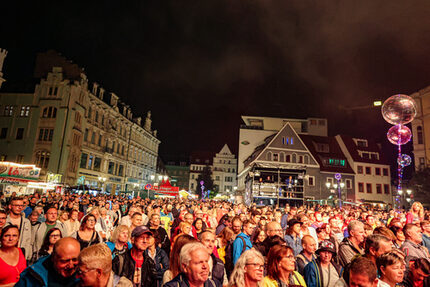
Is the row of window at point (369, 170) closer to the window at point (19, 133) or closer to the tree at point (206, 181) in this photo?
the tree at point (206, 181)

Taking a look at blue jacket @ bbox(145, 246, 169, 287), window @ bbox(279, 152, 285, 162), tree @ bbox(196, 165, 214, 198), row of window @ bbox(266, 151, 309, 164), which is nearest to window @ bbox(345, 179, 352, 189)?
row of window @ bbox(266, 151, 309, 164)

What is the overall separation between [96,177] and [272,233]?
43666mm

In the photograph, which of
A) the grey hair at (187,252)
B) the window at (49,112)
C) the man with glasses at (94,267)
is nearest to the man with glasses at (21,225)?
the man with glasses at (94,267)

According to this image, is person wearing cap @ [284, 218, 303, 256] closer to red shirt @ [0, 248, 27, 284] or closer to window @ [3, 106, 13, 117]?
red shirt @ [0, 248, 27, 284]

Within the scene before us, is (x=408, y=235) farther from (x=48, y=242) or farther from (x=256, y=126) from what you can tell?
(x=256, y=126)

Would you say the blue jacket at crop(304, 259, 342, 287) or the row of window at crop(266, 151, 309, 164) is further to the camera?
the row of window at crop(266, 151, 309, 164)

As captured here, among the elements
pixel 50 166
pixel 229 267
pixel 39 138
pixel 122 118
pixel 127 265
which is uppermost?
pixel 122 118

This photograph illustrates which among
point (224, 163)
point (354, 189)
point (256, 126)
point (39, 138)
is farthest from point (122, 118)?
point (354, 189)

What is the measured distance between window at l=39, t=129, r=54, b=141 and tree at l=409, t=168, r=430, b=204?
48.6 m

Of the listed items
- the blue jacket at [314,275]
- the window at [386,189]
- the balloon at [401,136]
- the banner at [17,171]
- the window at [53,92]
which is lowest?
the blue jacket at [314,275]

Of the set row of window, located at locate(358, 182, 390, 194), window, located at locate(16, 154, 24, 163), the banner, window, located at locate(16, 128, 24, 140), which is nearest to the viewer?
the banner

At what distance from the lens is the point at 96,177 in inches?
1748

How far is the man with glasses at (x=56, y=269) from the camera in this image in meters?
2.88

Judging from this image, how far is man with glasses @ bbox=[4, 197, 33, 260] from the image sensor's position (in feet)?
20.3
